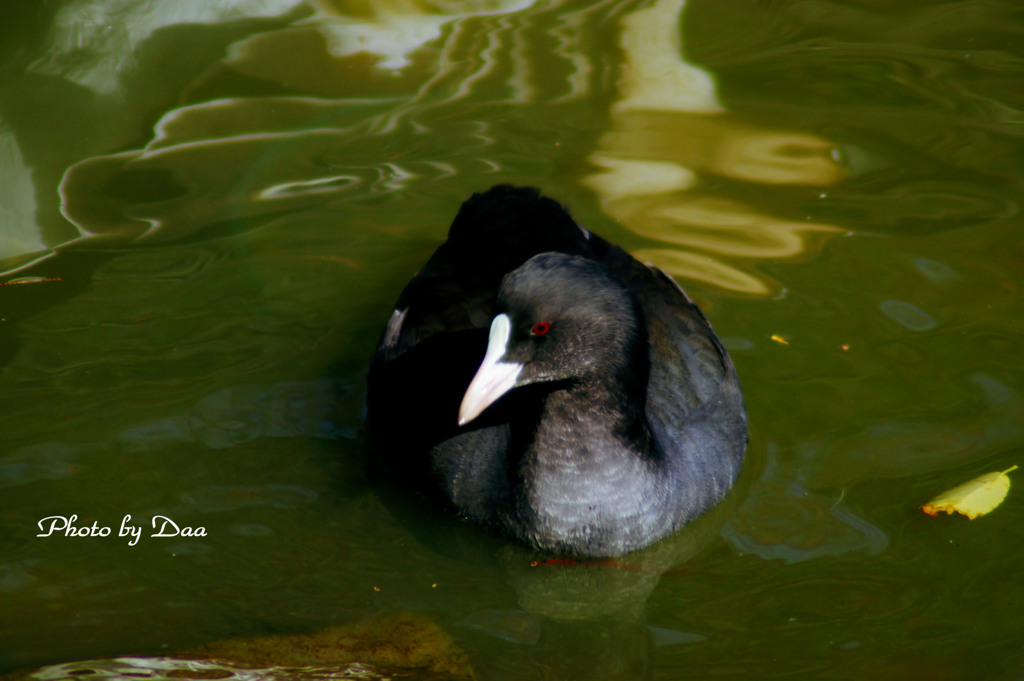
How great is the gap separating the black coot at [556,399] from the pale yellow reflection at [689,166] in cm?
124

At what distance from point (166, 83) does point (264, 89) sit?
2.29 feet

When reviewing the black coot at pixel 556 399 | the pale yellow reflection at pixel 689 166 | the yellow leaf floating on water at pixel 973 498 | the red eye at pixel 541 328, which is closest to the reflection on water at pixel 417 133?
the pale yellow reflection at pixel 689 166

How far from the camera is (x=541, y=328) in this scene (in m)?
3.60

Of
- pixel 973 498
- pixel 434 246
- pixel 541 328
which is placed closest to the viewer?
pixel 541 328

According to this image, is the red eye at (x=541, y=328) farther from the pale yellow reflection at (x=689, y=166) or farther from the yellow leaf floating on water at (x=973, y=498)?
the pale yellow reflection at (x=689, y=166)

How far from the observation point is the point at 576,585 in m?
3.94

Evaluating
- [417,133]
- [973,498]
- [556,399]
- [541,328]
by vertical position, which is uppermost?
[541,328]

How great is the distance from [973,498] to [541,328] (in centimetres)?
199

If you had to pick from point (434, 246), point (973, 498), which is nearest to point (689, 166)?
point (434, 246)

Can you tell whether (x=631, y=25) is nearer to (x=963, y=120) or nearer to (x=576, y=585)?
(x=963, y=120)

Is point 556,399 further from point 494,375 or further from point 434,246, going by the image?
point 434,246

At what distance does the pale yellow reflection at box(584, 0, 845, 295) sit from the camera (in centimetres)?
580

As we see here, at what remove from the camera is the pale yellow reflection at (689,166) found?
5.80 metres

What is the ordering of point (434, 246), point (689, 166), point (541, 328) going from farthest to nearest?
1. point (689, 166)
2. point (434, 246)
3. point (541, 328)
